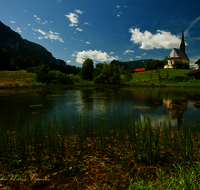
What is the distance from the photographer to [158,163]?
4.17 meters

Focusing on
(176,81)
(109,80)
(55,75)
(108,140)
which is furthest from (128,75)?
(108,140)

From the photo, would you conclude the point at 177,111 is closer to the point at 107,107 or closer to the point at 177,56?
the point at 107,107

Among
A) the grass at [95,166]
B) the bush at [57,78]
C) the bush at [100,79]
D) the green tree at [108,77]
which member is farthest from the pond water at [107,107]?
the bush at [100,79]

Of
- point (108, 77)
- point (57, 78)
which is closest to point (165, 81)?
point (108, 77)

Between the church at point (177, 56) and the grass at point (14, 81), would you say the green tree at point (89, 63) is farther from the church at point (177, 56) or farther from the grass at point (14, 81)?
the church at point (177, 56)

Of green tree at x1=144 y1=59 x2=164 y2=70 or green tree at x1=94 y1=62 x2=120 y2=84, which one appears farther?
green tree at x1=144 y1=59 x2=164 y2=70

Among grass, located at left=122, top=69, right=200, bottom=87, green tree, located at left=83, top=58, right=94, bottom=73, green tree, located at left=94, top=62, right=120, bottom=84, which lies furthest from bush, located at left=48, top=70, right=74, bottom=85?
green tree, located at left=83, top=58, right=94, bottom=73

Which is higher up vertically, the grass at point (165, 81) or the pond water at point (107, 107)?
the grass at point (165, 81)

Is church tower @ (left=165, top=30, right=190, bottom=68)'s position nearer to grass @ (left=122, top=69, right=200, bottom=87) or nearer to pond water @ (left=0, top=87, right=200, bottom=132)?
grass @ (left=122, top=69, right=200, bottom=87)

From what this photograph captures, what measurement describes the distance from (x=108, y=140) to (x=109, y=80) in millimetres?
65018

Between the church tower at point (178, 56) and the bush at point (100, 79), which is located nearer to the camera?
the bush at point (100, 79)

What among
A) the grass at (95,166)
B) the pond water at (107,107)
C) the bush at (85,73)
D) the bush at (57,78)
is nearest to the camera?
the grass at (95,166)

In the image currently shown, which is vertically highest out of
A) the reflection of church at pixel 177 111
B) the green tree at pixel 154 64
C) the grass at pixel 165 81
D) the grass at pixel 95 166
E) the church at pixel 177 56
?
the church at pixel 177 56

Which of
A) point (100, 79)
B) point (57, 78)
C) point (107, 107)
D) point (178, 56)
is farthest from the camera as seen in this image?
point (178, 56)
